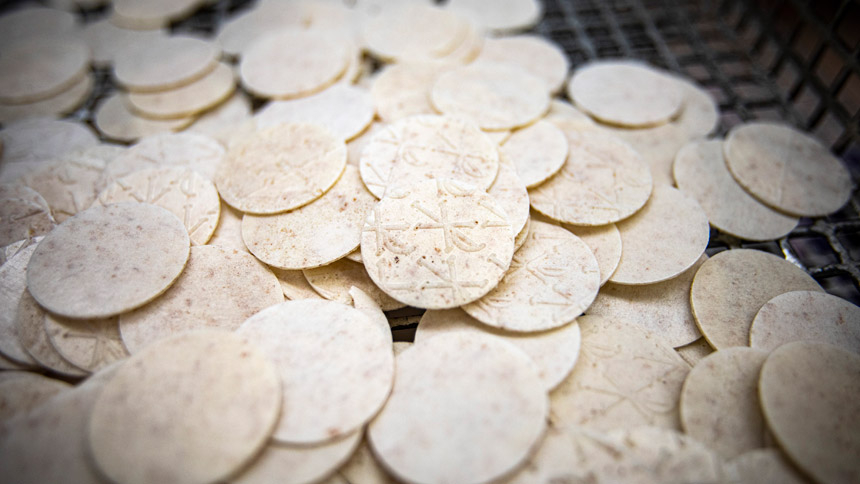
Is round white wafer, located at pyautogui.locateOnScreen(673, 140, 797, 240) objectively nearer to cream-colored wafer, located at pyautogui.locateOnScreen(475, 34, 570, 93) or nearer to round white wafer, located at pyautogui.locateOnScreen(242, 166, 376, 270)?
cream-colored wafer, located at pyautogui.locateOnScreen(475, 34, 570, 93)

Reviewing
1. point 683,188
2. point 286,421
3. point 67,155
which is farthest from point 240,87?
point 683,188

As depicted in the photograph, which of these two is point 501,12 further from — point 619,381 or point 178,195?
point 619,381

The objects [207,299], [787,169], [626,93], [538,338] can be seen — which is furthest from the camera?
[626,93]

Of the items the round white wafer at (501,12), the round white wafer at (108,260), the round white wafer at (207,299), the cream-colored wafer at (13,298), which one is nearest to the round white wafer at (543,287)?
the round white wafer at (207,299)

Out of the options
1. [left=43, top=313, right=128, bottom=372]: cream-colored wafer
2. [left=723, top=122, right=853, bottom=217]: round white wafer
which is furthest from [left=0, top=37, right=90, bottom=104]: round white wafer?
[left=723, top=122, right=853, bottom=217]: round white wafer

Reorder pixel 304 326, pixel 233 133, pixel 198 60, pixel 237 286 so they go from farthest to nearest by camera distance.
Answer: pixel 198 60
pixel 233 133
pixel 237 286
pixel 304 326

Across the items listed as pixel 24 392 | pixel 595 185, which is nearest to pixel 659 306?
pixel 595 185

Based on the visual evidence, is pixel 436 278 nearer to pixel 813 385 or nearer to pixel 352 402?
pixel 352 402
